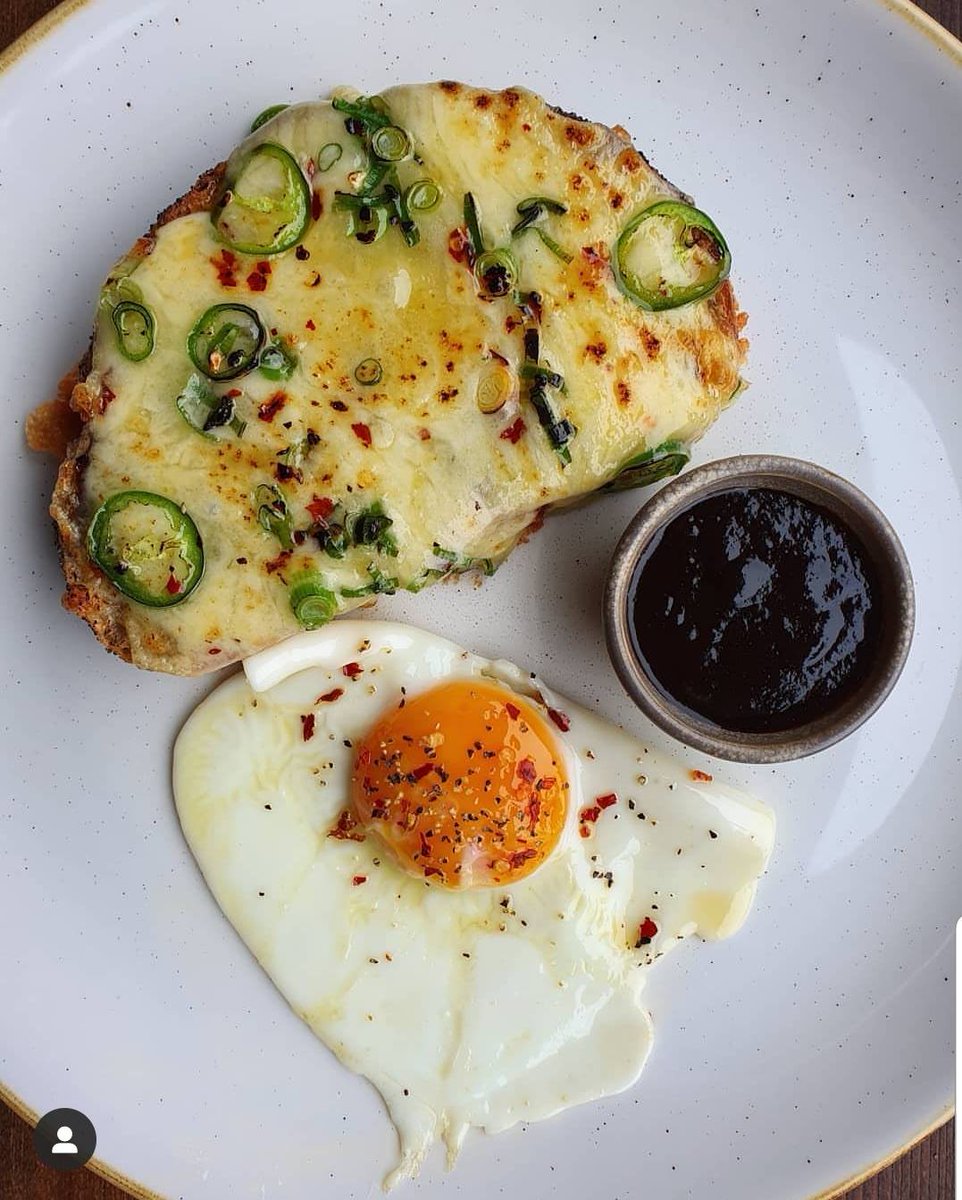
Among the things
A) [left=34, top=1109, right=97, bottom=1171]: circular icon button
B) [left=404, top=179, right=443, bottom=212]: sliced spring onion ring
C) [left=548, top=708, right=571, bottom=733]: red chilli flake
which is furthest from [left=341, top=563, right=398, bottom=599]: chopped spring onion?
[left=34, top=1109, right=97, bottom=1171]: circular icon button

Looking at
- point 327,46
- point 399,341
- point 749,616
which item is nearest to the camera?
point 399,341

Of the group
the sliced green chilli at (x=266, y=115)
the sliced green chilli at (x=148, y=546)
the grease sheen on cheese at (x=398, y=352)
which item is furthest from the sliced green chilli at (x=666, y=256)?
the sliced green chilli at (x=148, y=546)

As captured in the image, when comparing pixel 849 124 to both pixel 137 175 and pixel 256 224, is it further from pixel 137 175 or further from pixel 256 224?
pixel 137 175

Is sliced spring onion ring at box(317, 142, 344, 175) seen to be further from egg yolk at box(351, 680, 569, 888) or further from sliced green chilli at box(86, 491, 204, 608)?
egg yolk at box(351, 680, 569, 888)

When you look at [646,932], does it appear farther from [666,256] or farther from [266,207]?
[266,207]

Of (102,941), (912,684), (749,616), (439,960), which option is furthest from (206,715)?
(912,684)

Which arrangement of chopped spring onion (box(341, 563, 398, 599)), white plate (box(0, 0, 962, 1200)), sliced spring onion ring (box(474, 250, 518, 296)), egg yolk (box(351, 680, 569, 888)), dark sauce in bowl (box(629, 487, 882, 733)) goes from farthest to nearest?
white plate (box(0, 0, 962, 1200)) < egg yolk (box(351, 680, 569, 888)) < dark sauce in bowl (box(629, 487, 882, 733)) < chopped spring onion (box(341, 563, 398, 599)) < sliced spring onion ring (box(474, 250, 518, 296))
